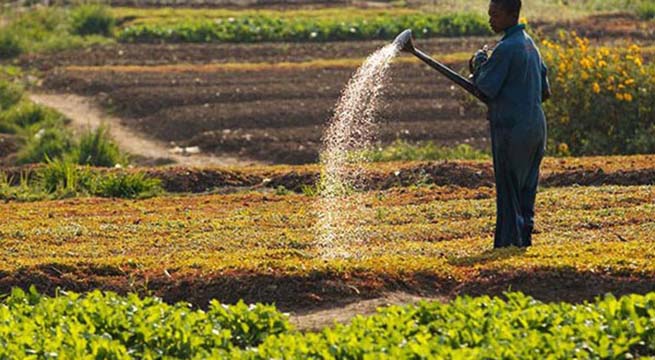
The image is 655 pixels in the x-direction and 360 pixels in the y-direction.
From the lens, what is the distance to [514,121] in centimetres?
1046

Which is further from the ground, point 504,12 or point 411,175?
point 504,12

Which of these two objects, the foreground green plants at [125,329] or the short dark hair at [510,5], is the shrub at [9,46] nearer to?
the short dark hair at [510,5]

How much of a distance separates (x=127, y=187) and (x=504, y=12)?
624cm

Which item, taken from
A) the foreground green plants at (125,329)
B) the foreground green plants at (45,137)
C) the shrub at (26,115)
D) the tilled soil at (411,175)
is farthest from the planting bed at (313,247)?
the shrub at (26,115)

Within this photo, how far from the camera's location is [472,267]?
991 centimetres

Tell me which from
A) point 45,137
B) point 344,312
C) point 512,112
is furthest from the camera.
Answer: point 45,137

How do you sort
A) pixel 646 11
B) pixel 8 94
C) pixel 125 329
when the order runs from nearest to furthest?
pixel 125 329 → pixel 8 94 → pixel 646 11

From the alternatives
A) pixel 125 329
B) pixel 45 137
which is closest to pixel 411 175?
pixel 45 137

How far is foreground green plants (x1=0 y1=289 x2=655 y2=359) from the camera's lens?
24.7ft

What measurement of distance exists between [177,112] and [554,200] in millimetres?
10108

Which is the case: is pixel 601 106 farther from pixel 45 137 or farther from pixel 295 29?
pixel 295 29

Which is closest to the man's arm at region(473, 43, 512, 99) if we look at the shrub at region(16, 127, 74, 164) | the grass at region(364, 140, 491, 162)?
the grass at region(364, 140, 491, 162)

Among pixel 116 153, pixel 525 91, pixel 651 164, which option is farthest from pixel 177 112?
pixel 525 91

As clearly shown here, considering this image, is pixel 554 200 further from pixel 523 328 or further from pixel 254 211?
pixel 523 328
